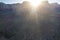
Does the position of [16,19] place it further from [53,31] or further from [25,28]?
[53,31]

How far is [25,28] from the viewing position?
19953mm

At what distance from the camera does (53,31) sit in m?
19.2

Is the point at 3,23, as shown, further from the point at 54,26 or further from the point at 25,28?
the point at 54,26

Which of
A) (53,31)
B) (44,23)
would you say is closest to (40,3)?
(44,23)

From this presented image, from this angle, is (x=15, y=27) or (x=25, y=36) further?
(x=15, y=27)

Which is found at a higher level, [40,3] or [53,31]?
[40,3]

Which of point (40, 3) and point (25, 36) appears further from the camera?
point (40, 3)

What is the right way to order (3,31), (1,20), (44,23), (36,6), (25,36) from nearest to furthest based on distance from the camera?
(25,36) → (3,31) → (44,23) → (1,20) → (36,6)

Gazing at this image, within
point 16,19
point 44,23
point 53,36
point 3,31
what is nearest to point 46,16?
point 44,23

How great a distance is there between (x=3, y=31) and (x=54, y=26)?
6.64 m

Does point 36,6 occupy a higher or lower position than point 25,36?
higher

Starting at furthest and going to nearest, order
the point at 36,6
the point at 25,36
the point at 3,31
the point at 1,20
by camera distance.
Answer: the point at 36,6, the point at 1,20, the point at 3,31, the point at 25,36

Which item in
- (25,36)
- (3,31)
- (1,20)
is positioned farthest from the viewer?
(1,20)

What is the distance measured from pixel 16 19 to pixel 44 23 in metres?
4.54
